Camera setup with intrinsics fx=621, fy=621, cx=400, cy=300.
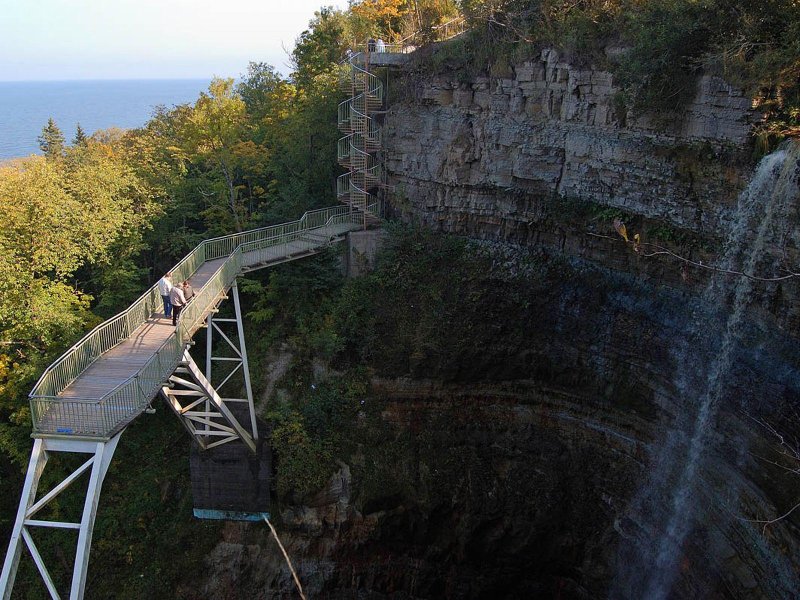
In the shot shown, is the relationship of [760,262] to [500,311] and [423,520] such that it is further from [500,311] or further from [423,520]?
[423,520]

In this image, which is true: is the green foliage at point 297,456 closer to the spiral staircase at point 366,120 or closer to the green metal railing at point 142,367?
the green metal railing at point 142,367

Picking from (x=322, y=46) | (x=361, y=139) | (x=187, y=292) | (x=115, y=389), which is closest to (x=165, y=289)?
(x=187, y=292)

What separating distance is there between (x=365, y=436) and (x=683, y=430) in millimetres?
8036

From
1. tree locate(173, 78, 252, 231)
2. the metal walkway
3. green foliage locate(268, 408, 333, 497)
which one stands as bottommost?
green foliage locate(268, 408, 333, 497)

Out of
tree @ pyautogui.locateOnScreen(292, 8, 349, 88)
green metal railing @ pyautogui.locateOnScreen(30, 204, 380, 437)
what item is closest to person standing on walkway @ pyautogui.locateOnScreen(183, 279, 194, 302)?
green metal railing @ pyautogui.locateOnScreen(30, 204, 380, 437)

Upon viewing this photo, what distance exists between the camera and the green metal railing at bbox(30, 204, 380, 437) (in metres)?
10.9

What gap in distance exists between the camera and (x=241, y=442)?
16.4m

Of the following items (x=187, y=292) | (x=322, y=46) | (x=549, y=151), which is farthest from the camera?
(x=322, y=46)

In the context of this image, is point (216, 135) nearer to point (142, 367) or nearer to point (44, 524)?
point (142, 367)

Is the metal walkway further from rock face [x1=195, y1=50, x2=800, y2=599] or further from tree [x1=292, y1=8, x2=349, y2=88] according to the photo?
tree [x1=292, y1=8, x2=349, y2=88]

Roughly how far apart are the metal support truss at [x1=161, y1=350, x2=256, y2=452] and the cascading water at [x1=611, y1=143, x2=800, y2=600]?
10.3m

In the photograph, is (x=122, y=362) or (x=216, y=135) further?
(x=216, y=135)

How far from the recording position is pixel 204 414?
51.0ft

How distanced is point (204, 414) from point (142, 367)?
11.6ft
